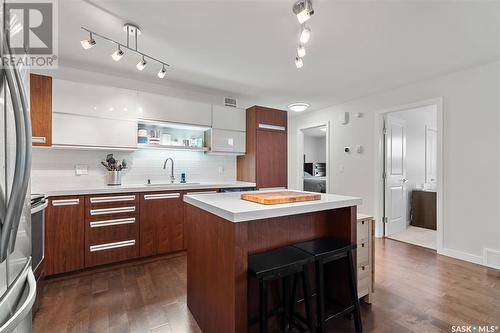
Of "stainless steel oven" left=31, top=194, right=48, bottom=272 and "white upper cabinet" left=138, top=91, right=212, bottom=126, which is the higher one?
"white upper cabinet" left=138, top=91, right=212, bottom=126

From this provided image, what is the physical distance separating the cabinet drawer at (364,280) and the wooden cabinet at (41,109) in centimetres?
337

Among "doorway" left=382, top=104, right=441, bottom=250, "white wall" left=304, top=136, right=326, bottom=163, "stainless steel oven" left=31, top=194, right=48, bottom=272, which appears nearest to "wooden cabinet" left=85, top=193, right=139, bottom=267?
"stainless steel oven" left=31, top=194, right=48, bottom=272

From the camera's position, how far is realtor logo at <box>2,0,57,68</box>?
0.73m

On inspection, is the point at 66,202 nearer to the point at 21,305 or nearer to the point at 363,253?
the point at 21,305

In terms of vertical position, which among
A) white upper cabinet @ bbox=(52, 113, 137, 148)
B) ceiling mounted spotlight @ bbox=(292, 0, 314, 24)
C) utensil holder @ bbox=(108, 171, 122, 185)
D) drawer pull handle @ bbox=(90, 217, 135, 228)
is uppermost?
ceiling mounted spotlight @ bbox=(292, 0, 314, 24)

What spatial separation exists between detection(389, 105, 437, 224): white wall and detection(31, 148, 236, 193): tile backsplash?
3440mm

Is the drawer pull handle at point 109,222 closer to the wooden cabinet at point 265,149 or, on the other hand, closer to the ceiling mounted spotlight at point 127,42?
the ceiling mounted spotlight at point 127,42

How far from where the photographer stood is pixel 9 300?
70 centimetres

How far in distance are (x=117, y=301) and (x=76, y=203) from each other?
1.12m

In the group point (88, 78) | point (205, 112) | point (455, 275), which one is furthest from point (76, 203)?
point (455, 275)

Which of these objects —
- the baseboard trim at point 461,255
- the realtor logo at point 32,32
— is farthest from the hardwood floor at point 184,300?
the realtor logo at point 32,32

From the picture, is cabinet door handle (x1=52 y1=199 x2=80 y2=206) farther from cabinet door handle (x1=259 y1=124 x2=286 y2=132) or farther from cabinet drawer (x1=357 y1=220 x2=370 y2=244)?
cabinet drawer (x1=357 y1=220 x2=370 y2=244)

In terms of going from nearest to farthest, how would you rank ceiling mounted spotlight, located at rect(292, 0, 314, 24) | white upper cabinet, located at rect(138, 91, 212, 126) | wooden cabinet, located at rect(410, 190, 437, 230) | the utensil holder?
ceiling mounted spotlight, located at rect(292, 0, 314, 24)
the utensil holder
white upper cabinet, located at rect(138, 91, 212, 126)
wooden cabinet, located at rect(410, 190, 437, 230)

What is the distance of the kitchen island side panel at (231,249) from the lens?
1285mm
